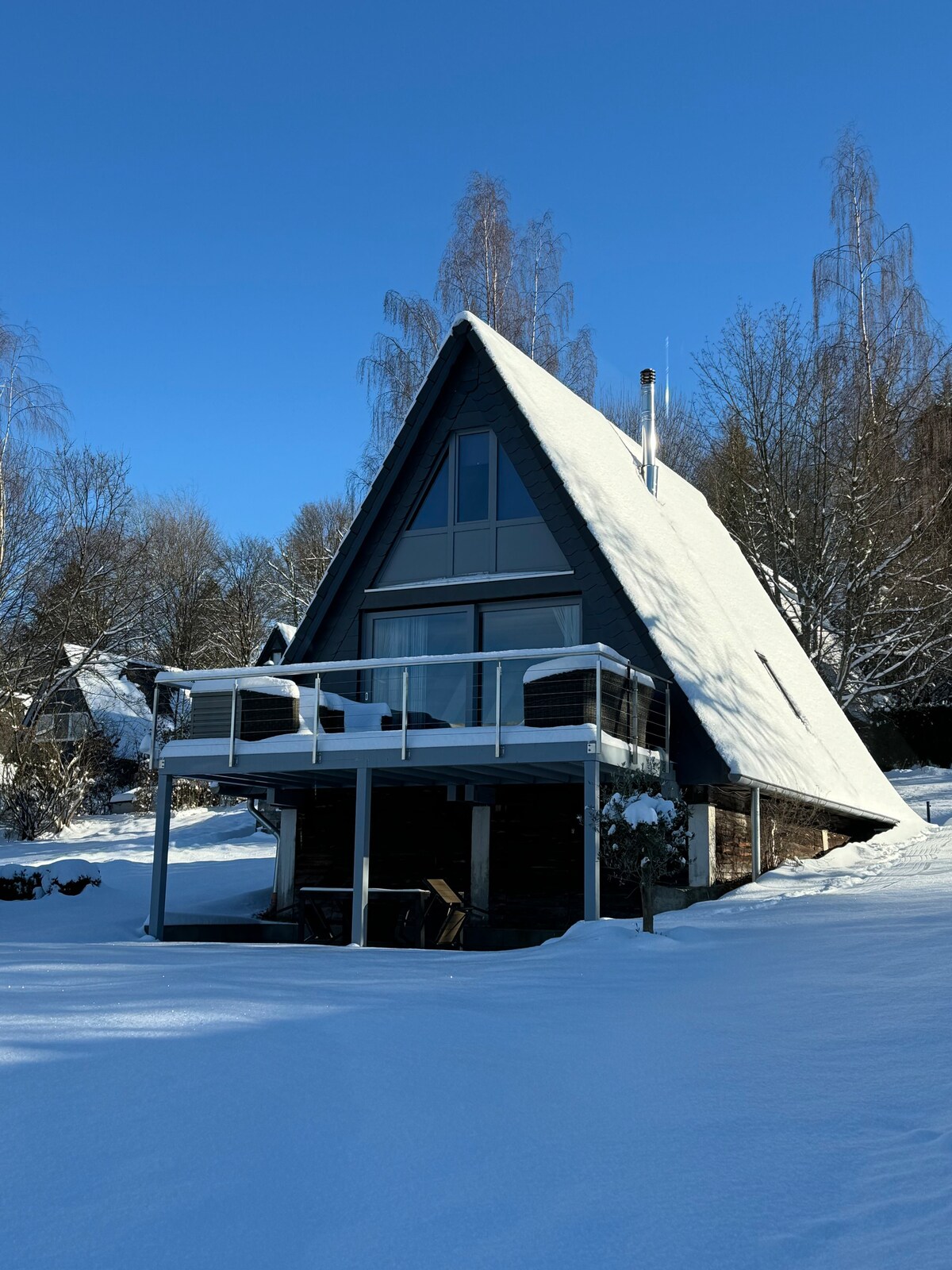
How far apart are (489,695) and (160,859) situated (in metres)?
4.18

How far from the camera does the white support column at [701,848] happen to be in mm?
13555

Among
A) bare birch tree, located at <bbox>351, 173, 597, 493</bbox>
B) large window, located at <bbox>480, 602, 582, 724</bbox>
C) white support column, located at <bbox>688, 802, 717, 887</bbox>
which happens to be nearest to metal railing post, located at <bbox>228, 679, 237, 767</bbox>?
large window, located at <bbox>480, 602, 582, 724</bbox>

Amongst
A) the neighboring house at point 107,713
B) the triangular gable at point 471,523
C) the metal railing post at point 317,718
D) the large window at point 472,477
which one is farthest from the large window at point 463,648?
the neighboring house at point 107,713

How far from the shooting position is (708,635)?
1539 centimetres

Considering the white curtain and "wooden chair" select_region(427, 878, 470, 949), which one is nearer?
"wooden chair" select_region(427, 878, 470, 949)

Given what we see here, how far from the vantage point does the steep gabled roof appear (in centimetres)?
1369

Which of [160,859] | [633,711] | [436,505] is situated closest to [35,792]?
[160,859]

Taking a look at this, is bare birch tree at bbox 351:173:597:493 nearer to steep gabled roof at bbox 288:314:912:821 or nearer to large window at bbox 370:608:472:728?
steep gabled roof at bbox 288:314:912:821

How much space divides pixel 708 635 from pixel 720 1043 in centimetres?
1008

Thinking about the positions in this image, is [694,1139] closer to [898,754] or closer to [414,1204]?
[414,1204]

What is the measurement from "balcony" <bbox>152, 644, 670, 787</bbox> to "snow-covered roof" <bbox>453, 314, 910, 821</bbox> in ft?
3.35

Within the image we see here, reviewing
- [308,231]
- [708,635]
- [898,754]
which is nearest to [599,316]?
[308,231]

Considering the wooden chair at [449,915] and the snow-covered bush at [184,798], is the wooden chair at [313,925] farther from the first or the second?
the snow-covered bush at [184,798]

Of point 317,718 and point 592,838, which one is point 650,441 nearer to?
point 317,718
